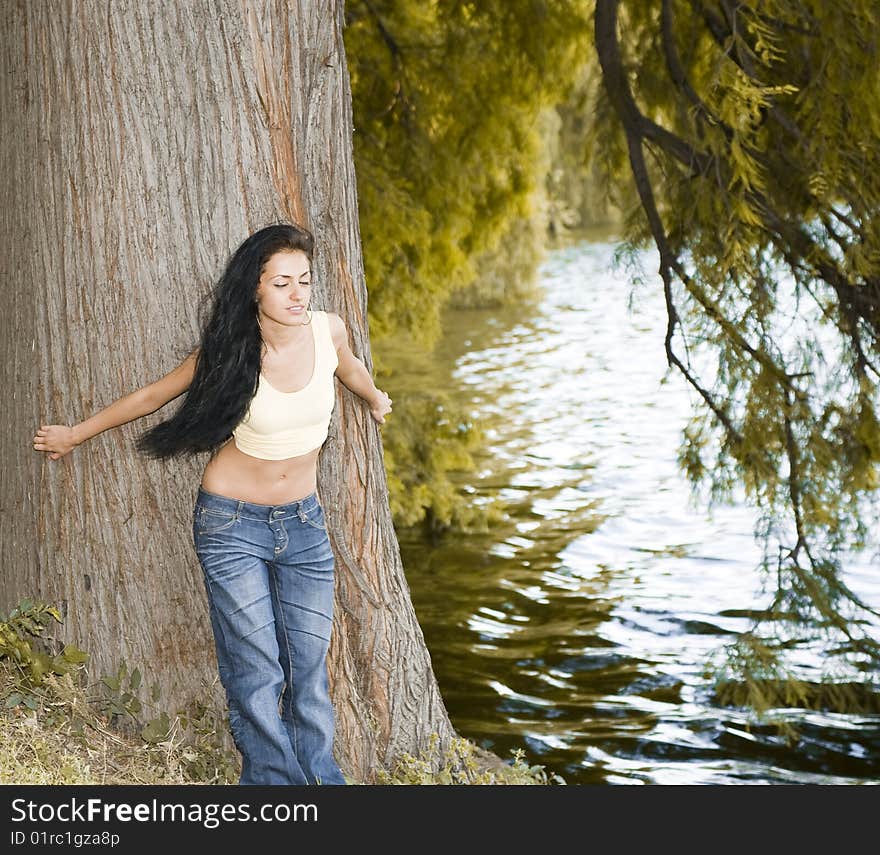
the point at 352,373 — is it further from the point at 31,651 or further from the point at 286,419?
the point at 31,651

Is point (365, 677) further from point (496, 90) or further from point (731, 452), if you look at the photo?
point (496, 90)

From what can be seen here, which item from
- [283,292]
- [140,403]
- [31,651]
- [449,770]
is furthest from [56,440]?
[449,770]

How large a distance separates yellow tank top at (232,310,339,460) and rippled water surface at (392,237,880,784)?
3.43m

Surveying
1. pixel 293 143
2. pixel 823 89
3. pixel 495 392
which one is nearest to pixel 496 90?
pixel 823 89

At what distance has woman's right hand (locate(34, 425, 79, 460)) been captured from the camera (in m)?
4.09

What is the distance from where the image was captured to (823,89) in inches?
244

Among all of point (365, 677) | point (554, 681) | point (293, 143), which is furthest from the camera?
point (554, 681)

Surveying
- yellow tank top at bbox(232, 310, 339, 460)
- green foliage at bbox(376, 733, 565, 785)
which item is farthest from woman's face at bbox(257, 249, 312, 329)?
green foliage at bbox(376, 733, 565, 785)

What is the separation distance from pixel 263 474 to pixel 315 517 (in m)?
0.25

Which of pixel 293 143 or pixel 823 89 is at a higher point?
pixel 823 89

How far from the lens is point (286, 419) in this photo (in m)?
3.87

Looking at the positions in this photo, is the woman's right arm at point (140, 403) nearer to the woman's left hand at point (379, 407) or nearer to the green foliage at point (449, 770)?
the woman's left hand at point (379, 407)

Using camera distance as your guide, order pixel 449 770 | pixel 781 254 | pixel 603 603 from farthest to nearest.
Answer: pixel 603 603
pixel 781 254
pixel 449 770

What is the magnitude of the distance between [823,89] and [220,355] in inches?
144
